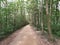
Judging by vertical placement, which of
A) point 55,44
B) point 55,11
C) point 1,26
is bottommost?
point 55,44

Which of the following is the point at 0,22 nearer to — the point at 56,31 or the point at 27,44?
the point at 27,44

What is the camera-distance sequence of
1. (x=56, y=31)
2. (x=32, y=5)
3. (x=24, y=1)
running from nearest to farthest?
(x=56, y=31)
(x=32, y=5)
(x=24, y=1)

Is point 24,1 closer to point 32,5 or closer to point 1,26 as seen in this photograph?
point 32,5

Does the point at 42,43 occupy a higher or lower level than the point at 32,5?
lower

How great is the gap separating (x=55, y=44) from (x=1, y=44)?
5.18 m

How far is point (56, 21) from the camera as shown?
933 inches

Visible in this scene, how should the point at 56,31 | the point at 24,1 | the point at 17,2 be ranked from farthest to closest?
1. the point at 24,1
2. the point at 17,2
3. the point at 56,31

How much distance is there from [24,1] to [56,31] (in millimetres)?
16208

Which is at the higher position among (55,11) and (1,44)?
(55,11)

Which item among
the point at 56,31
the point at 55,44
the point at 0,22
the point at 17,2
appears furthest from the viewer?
the point at 17,2

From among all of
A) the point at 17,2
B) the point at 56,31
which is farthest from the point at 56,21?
the point at 17,2

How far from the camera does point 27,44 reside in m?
13.9

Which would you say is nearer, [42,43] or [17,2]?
[42,43]

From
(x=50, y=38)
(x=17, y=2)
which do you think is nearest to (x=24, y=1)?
(x=17, y=2)
